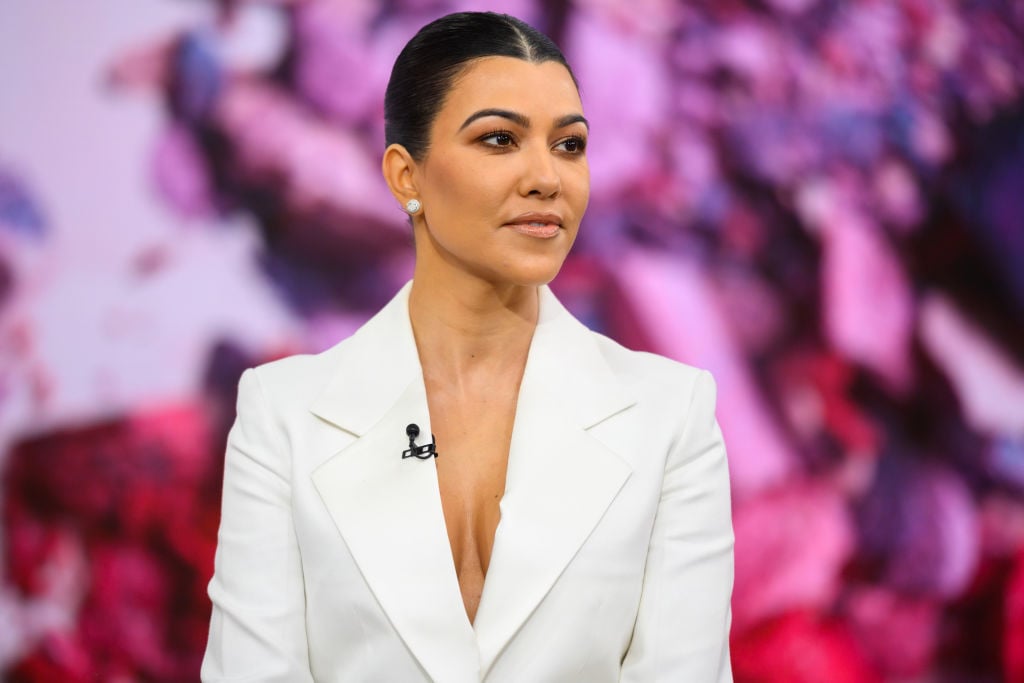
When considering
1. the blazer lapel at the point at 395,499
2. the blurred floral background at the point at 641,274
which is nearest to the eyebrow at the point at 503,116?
the blazer lapel at the point at 395,499

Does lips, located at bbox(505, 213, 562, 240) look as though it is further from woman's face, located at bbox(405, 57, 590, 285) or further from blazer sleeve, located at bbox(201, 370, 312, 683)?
blazer sleeve, located at bbox(201, 370, 312, 683)

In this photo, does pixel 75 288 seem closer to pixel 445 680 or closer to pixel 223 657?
pixel 223 657

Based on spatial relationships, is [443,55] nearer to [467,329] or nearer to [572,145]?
[572,145]

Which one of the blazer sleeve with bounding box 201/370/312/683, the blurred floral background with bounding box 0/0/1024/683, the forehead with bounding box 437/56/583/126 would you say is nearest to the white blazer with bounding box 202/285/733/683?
the blazer sleeve with bounding box 201/370/312/683

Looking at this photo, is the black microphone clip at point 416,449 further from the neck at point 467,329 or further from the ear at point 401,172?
the ear at point 401,172

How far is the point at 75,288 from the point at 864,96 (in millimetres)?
2375

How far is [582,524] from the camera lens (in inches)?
71.5

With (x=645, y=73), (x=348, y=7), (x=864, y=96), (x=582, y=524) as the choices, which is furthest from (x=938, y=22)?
(x=582, y=524)

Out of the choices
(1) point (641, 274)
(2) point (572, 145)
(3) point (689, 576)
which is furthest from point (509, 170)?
(1) point (641, 274)

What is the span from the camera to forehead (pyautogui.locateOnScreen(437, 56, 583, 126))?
6.15 ft

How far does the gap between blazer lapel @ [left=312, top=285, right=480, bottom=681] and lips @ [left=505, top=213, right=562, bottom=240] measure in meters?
0.31

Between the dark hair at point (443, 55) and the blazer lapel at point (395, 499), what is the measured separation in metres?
0.34

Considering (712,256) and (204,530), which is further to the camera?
(712,256)

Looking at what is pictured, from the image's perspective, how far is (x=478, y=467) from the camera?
6.44 ft
